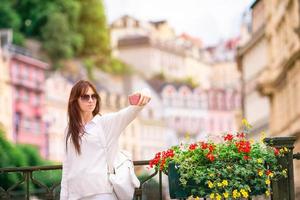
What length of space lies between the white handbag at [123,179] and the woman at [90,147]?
2.1 inches

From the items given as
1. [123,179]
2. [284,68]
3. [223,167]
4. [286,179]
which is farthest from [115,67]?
[123,179]

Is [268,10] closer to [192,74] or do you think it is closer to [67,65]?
[67,65]

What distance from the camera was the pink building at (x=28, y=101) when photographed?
94.8m

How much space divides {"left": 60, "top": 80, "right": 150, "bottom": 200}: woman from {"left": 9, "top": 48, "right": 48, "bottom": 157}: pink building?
276 feet

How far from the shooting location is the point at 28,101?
98.6 metres

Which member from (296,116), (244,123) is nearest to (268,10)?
(296,116)

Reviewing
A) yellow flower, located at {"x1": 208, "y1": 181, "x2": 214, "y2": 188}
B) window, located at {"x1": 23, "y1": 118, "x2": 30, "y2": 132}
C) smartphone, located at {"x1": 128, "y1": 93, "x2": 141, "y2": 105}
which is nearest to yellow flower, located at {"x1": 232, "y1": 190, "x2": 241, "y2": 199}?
yellow flower, located at {"x1": 208, "y1": 181, "x2": 214, "y2": 188}

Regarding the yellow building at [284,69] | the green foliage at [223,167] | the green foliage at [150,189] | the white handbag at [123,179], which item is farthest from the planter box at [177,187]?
the yellow building at [284,69]

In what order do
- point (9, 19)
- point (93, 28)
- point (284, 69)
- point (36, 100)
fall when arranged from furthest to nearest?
point (93, 28) → point (9, 19) → point (36, 100) → point (284, 69)

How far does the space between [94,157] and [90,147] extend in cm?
8

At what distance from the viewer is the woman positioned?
8211 mm

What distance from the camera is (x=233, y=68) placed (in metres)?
194

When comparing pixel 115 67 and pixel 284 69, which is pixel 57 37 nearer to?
pixel 115 67

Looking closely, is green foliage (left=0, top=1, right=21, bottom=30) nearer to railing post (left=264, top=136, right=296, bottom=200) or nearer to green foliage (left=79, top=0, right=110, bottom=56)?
green foliage (left=79, top=0, right=110, bottom=56)
